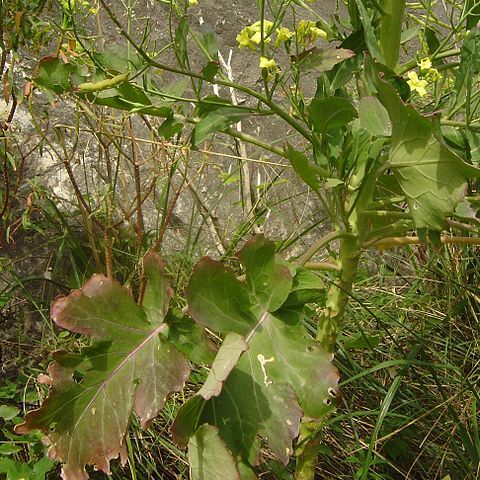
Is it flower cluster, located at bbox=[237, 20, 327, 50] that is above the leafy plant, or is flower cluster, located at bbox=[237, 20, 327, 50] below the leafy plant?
above

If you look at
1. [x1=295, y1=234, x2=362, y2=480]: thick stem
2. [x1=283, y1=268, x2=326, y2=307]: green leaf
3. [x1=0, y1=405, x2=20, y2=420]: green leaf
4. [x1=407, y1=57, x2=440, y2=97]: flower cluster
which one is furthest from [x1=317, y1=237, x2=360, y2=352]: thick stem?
[x1=0, y1=405, x2=20, y2=420]: green leaf

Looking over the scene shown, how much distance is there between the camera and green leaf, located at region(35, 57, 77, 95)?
1.29 meters

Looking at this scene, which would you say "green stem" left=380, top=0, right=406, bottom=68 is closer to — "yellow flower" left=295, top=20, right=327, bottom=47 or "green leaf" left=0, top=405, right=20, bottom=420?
"yellow flower" left=295, top=20, right=327, bottom=47

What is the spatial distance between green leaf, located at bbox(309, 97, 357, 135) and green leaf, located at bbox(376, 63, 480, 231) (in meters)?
0.12

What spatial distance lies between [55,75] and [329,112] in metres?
0.49

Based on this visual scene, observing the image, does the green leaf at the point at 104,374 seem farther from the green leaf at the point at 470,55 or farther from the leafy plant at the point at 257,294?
the green leaf at the point at 470,55

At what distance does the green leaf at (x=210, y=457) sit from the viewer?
1.02 meters

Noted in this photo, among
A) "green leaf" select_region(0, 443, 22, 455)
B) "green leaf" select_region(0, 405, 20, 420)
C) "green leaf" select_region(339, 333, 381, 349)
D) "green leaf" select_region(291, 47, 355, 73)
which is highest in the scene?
"green leaf" select_region(291, 47, 355, 73)

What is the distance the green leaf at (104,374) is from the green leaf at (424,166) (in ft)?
1.25

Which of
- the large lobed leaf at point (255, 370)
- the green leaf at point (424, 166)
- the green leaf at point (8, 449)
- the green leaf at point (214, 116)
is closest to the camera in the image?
the green leaf at point (424, 166)

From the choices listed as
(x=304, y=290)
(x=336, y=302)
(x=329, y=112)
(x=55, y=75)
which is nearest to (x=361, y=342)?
(x=336, y=302)

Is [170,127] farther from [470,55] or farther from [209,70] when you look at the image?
[470,55]

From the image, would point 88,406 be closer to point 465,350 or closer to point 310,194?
point 465,350

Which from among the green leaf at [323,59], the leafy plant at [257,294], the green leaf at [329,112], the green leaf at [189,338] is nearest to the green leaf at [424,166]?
the leafy plant at [257,294]
